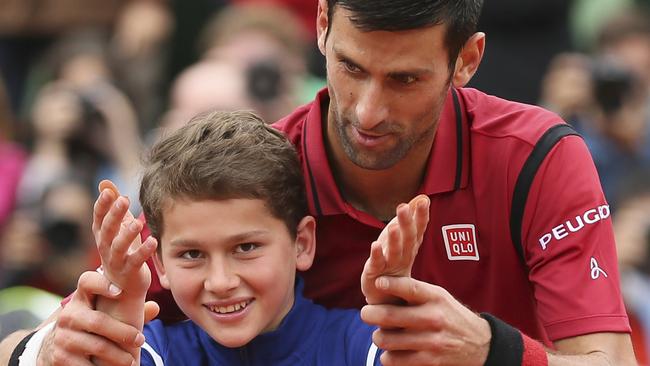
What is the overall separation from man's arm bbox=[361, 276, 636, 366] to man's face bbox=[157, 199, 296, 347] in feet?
1.52

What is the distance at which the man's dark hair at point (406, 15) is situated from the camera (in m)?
3.93

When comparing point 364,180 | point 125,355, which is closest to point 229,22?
point 364,180

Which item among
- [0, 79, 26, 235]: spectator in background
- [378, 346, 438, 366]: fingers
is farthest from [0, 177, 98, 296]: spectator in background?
[378, 346, 438, 366]: fingers

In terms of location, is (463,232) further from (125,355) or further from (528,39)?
(528,39)

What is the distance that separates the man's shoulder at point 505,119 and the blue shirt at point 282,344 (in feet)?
2.10

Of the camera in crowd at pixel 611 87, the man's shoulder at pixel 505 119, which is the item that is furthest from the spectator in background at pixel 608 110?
the man's shoulder at pixel 505 119

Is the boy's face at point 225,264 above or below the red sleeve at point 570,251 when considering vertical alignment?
above

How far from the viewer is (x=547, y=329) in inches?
161

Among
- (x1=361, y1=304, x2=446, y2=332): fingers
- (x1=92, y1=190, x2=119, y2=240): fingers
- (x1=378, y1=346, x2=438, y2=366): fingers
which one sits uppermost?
(x1=92, y1=190, x2=119, y2=240): fingers

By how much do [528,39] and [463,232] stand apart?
4042mm

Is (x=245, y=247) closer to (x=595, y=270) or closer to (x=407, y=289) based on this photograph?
(x=407, y=289)

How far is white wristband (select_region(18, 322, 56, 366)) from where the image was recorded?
12.9ft

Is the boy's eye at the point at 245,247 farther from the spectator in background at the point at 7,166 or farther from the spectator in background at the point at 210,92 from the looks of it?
the spectator in background at the point at 7,166

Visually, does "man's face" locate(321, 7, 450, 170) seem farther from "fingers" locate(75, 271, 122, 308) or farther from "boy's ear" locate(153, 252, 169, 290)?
"fingers" locate(75, 271, 122, 308)
